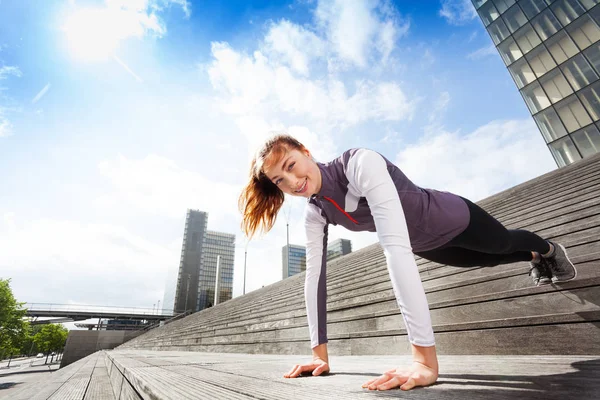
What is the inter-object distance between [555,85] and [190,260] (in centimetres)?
8708

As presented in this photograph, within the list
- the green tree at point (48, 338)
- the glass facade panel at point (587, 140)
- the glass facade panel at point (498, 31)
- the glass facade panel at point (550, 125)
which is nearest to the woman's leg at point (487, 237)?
the glass facade panel at point (587, 140)

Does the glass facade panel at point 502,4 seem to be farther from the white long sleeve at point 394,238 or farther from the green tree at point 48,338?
the green tree at point 48,338

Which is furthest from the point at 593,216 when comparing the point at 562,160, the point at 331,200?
the point at 562,160

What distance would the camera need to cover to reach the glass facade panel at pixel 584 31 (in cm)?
1686

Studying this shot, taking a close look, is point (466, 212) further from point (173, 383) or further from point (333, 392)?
point (173, 383)

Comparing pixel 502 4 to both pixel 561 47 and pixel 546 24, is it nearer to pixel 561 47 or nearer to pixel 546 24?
pixel 546 24

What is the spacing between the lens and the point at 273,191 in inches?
78.6

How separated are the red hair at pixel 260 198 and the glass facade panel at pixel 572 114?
23.7m

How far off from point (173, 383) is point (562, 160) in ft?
80.1

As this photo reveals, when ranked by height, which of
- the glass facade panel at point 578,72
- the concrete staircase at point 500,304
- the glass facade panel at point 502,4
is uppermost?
the glass facade panel at point 502,4

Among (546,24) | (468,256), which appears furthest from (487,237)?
(546,24)

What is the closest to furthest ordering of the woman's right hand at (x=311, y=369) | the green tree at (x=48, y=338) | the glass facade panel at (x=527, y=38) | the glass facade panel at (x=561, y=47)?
the woman's right hand at (x=311, y=369) → the glass facade panel at (x=561, y=47) → the glass facade panel at (x=527, y=38) → the green tree at (x=48, y=338)

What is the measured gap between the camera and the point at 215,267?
89500 millimetres

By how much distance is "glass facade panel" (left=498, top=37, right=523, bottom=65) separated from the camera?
20.9 m
